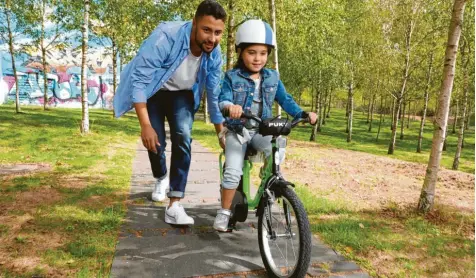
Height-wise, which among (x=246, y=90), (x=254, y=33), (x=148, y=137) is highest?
(x=254, y=33)

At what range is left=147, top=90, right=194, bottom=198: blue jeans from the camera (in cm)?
363

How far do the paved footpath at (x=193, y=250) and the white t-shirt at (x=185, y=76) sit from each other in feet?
4.78

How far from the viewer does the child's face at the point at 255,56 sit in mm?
3098

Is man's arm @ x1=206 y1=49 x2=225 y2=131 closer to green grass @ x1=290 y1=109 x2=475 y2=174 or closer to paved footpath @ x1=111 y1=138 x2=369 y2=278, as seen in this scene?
paved footpath @ x1=111 y1=138 x2=369 y2=278

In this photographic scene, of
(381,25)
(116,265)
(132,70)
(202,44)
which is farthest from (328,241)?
(381,25)

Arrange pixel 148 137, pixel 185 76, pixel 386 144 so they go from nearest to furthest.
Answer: pixel 148 137 → pixel 185 76 → pixel 386 144

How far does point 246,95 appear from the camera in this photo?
10.6 ft

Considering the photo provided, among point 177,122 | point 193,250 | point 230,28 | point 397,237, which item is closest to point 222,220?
point 193,250

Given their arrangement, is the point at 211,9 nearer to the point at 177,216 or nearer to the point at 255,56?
the point at 255,56

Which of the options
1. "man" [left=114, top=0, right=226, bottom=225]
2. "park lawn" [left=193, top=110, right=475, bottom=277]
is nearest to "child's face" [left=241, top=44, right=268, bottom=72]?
"man" [left=114, top=0, right=226, bottom=225]

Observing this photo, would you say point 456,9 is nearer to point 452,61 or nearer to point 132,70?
point 452,61

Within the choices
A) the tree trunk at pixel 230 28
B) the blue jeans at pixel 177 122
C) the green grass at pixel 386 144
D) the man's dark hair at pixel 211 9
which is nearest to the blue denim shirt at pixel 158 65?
the blue jeans at pixel 177 122

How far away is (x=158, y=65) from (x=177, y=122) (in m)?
0.66

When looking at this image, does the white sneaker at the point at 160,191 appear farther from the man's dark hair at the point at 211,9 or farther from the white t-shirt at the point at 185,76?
the man's dark hair at the point at 211,9
